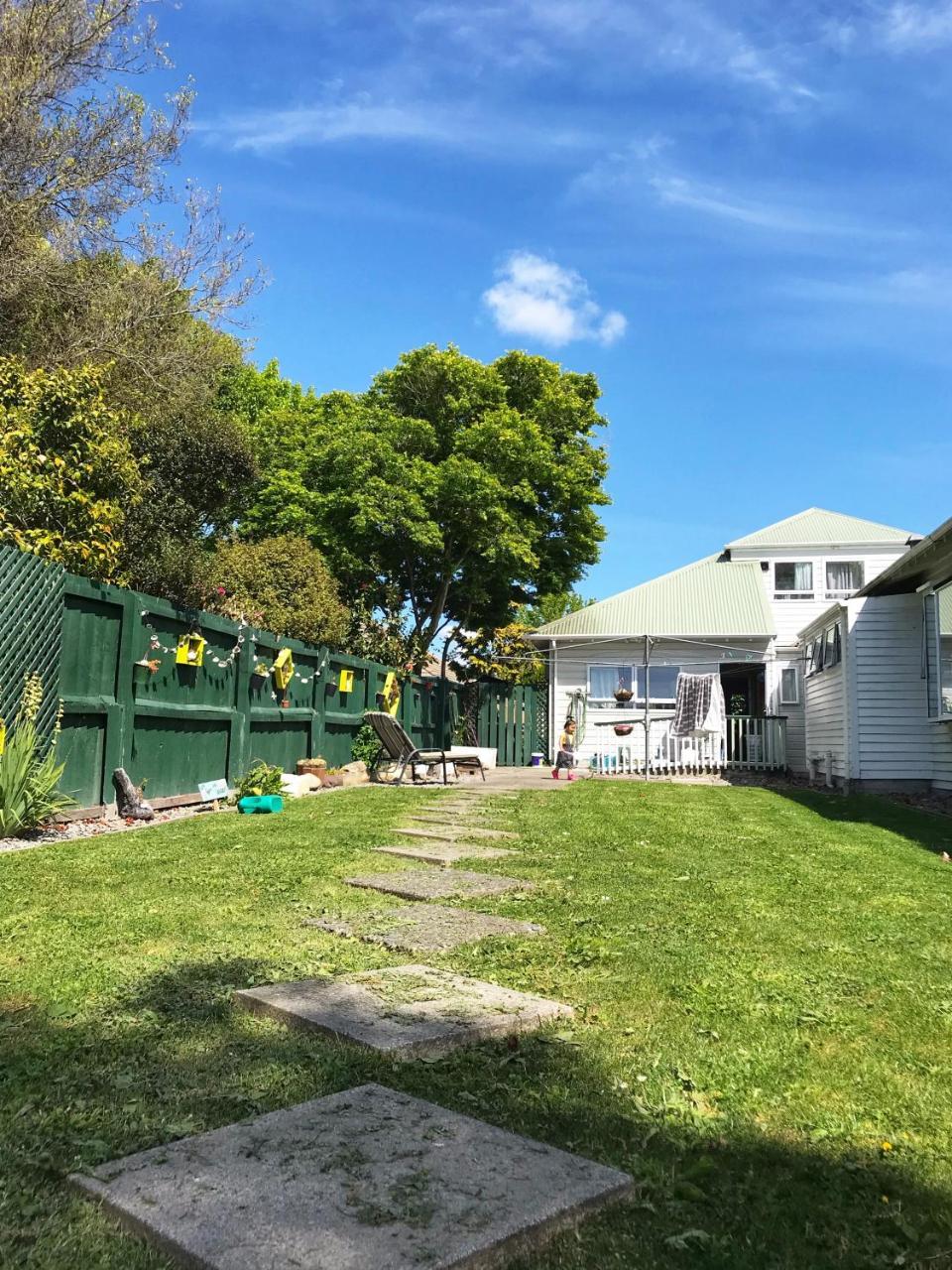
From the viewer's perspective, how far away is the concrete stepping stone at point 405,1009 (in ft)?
7.36

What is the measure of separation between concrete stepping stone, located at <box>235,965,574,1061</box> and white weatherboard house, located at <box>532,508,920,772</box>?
1577cm

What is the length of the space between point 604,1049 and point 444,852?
10.5 feet

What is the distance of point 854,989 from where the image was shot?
2.84m

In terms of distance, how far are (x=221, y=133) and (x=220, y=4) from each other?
1349mm

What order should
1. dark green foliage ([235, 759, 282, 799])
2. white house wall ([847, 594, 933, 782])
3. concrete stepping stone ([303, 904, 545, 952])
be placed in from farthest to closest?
white house wall ([847, 594, 933, 782])
dark green foliage ([235, 759, 282, 799])
concrete stepping stone ([303, 904, 545, 952])

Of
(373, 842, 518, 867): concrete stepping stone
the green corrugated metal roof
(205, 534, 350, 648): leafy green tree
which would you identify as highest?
the green corrugated metal roof

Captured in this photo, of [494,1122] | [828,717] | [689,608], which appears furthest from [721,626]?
[494,1122]

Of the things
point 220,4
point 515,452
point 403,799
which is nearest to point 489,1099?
point 403,799

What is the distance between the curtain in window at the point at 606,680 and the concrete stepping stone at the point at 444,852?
47.4 feet

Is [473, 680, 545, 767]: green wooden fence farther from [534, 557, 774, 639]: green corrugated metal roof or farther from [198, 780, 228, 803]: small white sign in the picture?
[198, 780, 228, 803]: small white sign

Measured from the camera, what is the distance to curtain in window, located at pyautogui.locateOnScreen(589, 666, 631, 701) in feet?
65.7

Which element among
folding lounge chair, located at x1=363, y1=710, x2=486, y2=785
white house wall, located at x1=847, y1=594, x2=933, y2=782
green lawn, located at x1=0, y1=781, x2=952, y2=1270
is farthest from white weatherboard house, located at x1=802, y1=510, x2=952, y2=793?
green lawn, located at x1=0, y1=781, x2=952, y2=1270

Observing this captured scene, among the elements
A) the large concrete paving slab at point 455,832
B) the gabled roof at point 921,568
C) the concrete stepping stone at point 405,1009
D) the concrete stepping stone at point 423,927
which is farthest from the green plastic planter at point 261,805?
the gabled roof at point 921,568

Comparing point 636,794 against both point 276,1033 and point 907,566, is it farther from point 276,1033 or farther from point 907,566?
point 276,1033
